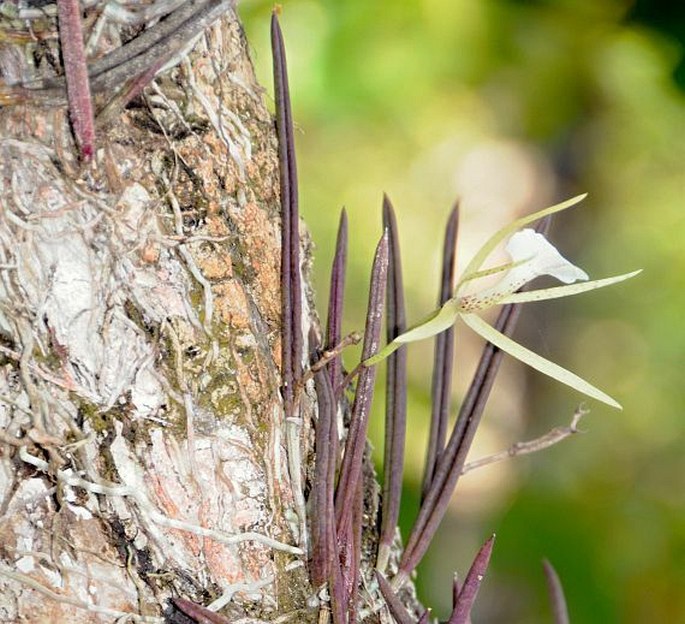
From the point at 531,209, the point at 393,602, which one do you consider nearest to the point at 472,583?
the point at 393,602

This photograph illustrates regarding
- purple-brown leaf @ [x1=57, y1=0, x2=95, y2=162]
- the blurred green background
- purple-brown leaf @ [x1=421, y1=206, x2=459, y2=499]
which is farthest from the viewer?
the blurred green background

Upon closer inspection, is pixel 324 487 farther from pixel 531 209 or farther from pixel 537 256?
pixel 531 209

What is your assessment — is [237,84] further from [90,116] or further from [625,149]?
[625,149]

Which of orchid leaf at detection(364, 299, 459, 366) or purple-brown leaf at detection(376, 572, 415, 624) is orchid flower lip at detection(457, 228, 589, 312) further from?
purple-brown leaf at detection(376, 572, 415, 624)

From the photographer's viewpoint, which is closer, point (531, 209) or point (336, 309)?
point (336, 309)

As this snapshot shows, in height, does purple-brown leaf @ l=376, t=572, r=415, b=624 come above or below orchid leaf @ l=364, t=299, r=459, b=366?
below

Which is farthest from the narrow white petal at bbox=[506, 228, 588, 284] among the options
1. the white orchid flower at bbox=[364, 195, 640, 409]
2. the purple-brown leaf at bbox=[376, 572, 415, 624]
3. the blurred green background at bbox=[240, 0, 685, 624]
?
the blurred green background at bbox=[240, 0, 685, 624]

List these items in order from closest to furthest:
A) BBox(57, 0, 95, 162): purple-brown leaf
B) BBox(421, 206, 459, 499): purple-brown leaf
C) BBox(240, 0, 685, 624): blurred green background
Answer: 1. BBox(57, 0, 95, 162): purple-brown leaf
2. BBox(421, 206, 459, 499): purple-brown leaf
3. BBox(240, 0, 685, 624): blurred green background

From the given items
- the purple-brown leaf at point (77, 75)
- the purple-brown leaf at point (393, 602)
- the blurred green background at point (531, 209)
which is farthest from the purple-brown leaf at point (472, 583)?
the blurred green background at point (531, 209)
